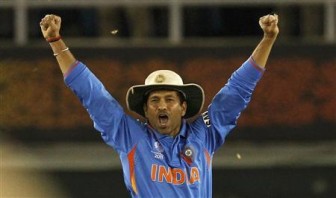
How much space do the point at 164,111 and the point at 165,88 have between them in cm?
13

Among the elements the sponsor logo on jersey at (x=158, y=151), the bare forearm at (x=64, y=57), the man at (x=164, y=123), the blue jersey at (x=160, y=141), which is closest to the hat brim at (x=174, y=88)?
the man at (x=164, y=123)

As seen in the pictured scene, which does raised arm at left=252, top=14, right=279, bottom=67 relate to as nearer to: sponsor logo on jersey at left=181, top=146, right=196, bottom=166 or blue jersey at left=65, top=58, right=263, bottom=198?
blue jersey at left=65, top=58, right=263, bottom=198

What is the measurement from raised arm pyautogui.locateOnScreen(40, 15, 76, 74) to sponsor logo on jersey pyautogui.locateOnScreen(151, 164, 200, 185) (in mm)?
634

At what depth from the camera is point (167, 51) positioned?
34.5 ft

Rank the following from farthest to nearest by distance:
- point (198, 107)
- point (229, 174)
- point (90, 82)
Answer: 1. point (229, 174)
2. point (198, 107)
3. point (90, 82)

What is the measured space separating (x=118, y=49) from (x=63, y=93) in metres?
0.67

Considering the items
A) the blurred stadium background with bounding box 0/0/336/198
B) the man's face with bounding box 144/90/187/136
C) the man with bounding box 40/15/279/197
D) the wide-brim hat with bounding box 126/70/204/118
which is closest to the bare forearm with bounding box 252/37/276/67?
the man with bounding box 40/15/279/197

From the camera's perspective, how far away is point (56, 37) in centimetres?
505

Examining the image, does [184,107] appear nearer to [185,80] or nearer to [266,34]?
[266,34]

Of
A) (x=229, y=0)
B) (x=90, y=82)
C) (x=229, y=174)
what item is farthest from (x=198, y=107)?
(x=229, y=0)

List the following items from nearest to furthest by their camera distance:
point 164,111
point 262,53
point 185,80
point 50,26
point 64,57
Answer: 1. point 50,26
2. point 64,57
3. point 164,111
4. point 262,53
5. point 185,80

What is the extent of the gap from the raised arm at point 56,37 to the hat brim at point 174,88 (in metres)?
0.39

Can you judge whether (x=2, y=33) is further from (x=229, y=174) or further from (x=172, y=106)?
(x=172, y=106)

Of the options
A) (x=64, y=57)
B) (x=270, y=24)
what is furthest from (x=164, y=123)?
(x=270, y=24)
